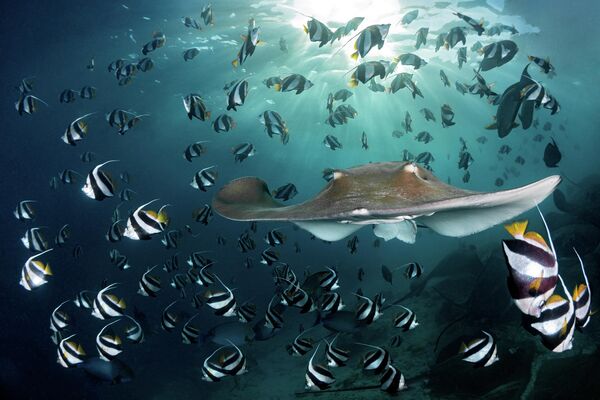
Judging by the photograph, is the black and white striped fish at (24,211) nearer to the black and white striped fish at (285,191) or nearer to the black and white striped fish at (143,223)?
the black and white striped fish at (143,223)

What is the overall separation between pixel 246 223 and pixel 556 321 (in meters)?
19.4

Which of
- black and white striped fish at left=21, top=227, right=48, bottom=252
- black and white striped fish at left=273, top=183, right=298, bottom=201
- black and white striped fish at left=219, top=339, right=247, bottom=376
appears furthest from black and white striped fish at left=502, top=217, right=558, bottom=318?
black and white striped fish at left=21, top=227, right=48, bottom=252

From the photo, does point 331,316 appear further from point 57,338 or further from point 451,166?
point 451,166

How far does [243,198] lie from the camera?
398 cm

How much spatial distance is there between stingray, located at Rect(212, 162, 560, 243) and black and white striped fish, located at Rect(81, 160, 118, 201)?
6.94 ft

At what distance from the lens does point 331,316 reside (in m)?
5.75

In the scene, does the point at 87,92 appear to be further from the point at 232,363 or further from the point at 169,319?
the point at 232,363

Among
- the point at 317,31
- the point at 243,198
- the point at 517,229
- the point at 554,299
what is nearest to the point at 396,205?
the point at 517,229

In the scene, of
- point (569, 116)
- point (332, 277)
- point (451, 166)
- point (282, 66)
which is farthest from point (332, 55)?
point (451, 166)

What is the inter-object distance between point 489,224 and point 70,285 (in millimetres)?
24430

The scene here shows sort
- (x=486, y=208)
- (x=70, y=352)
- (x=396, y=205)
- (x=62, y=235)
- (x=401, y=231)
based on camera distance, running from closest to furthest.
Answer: (x=396, y=205) < (x=486, y=208) < (x=401, y=231) < (x=70, y=352) < (x=62, y=235)

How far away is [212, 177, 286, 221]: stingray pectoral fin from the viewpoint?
11.1 feet

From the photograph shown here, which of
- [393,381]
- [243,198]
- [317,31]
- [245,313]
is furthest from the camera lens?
[317,31]

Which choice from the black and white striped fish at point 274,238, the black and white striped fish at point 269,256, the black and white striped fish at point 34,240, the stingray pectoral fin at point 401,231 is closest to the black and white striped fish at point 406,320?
the stingray pectoral fin at point 401,231
